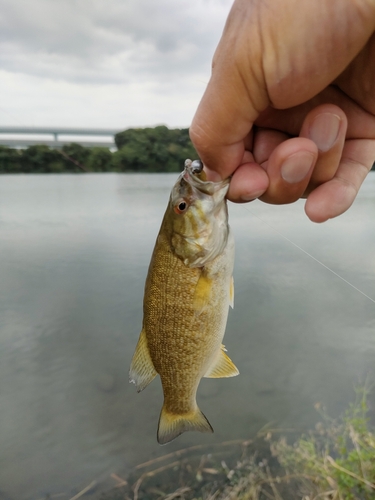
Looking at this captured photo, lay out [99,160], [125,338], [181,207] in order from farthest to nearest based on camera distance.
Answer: [99,160]
[125,338]
[181,207]

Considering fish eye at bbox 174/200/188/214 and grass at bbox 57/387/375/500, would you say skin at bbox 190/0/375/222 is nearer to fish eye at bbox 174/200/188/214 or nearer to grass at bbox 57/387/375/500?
fish eye at bbox 174/200/188/214

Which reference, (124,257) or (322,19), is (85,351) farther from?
(322,19)

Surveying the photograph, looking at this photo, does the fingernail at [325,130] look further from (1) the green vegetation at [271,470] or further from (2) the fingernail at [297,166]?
(1) the green vegetation at [271,470]

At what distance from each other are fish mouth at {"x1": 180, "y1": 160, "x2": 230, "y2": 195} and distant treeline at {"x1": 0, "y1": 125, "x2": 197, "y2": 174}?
25.3ft

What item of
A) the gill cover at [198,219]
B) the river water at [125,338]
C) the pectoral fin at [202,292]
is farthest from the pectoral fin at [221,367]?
the river water at [125,338]

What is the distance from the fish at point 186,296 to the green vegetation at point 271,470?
2.16 m

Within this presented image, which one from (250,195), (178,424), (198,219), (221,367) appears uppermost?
(250,195)

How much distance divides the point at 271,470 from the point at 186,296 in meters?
2.98

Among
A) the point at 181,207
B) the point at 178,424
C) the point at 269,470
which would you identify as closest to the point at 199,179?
the point at 181,207

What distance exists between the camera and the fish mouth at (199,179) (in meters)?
1.39

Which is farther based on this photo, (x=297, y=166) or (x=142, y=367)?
(x=142, y=367)

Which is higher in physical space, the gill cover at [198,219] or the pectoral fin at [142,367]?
the gill cover at [198,219]

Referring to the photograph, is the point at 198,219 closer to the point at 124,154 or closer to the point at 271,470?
the point at 271,470

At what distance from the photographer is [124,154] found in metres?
9.47
